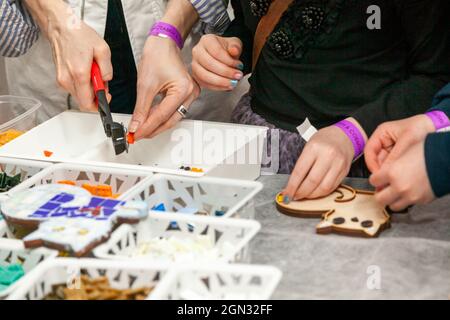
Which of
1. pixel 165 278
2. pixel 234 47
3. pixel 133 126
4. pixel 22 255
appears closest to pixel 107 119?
pixel 133 126

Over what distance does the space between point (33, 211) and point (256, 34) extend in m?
0.60

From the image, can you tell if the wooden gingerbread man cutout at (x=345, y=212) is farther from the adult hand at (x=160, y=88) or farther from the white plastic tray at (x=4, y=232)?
the white plastic tray at (x=4, y=232)

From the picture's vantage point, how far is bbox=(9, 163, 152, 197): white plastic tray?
1.07 meters

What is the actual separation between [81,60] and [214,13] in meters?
0.32

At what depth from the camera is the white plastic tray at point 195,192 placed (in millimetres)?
1013

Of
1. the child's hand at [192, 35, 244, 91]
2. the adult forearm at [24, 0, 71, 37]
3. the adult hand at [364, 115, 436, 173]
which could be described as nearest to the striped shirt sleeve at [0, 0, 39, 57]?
the adult forearm at [24, 0, 71, 37]

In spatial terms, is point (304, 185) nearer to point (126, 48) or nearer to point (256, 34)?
point (256, 34)

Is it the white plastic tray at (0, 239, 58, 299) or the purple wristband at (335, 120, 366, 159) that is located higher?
the purple wristband at (335, 120, 366, 159)

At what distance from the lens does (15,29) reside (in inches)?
54.5

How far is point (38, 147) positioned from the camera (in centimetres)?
127

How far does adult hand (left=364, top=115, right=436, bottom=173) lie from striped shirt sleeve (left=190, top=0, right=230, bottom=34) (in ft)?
1.65

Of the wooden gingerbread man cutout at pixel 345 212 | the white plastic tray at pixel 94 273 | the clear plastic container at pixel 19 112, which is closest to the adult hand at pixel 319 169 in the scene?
the wooden gingerbread man cutout at pixel 345 212

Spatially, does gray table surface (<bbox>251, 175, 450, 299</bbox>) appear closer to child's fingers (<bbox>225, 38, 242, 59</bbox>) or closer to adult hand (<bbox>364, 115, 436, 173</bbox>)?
adult hand (<bbox>364, 115, 436, 173</bbox>)

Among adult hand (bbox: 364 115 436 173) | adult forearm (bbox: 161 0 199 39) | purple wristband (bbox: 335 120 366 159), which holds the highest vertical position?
adult forearm (bbox: 161 0 199 39)
